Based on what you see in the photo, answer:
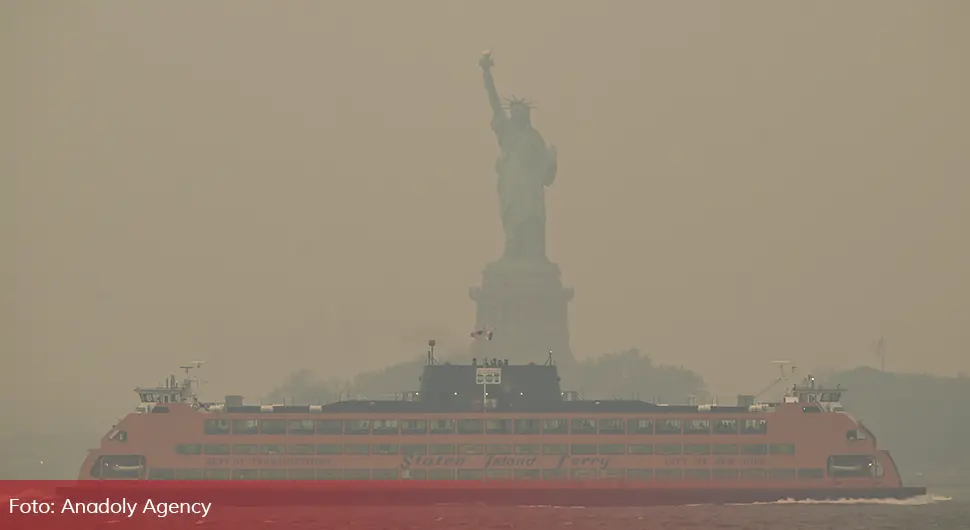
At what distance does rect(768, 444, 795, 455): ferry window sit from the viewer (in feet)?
385

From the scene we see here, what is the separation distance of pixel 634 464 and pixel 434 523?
47.8 feet

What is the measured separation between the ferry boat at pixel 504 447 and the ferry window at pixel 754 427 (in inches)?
2.1

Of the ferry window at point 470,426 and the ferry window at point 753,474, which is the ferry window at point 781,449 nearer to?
the ferry window at point 753,474

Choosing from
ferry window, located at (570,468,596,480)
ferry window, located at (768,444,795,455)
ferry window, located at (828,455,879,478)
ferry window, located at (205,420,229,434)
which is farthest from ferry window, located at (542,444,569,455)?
ferry window, located at (205,420,229,434)

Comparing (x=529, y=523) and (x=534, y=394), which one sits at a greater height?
(x=534, y=394)

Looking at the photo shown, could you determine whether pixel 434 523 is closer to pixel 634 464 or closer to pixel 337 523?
pixel 337 523

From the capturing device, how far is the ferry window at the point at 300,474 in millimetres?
118812

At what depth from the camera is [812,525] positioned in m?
106

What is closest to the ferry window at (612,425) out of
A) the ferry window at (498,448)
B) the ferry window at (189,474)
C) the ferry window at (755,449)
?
the ferry window at (498,448)

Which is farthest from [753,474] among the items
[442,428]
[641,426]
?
[442,428]

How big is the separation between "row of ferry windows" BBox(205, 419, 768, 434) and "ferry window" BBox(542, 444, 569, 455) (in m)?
0.72

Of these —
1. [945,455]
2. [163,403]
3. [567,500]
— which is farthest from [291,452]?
[945,455]

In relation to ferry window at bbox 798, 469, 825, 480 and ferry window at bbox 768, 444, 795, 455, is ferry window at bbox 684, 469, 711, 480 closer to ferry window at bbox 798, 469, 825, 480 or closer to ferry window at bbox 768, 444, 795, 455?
ferry window at bbox 768, 444, 795, 455

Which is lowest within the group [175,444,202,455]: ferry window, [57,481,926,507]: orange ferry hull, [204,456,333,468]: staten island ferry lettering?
[57,481,926,507]: orange ferry hull
